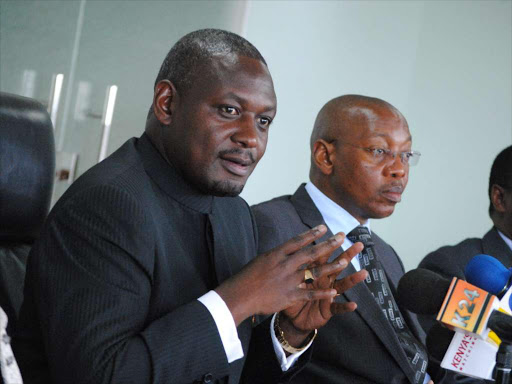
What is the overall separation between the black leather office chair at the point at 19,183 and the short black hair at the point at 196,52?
0.34 meters

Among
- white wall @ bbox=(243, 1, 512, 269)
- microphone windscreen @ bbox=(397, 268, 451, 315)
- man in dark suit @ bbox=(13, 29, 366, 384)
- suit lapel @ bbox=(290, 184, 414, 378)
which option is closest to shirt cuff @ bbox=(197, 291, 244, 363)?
man in dark suit @ bbox=(13, 29, 366, 384)

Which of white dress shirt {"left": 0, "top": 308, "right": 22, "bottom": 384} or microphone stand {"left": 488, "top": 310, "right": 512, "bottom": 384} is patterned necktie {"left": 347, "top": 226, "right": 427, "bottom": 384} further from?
white dress shirt {"left": 0, "top": 308, "right": 22, "bottom": 384}

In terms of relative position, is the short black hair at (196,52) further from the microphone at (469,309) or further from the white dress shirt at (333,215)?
the white dress shirt at (333,215)

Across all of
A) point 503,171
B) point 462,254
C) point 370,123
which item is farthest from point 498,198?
point 370,123

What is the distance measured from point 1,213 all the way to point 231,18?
2.65m

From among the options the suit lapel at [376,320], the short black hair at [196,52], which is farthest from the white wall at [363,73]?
the short black hair at [196,52]

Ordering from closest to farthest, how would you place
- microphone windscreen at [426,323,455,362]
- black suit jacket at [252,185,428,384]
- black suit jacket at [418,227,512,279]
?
microphone windscreen at [426,323,455,362], black suit jacket at [252,185,428,384], black suit jacket at [418,227,512,279]

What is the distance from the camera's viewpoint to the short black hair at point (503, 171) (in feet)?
10.2

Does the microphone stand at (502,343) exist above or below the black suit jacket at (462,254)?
above

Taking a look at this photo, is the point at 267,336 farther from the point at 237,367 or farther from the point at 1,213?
the point at 1,213

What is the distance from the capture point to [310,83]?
15.1 ft

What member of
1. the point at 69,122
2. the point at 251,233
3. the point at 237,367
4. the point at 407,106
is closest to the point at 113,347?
the point at 237,367

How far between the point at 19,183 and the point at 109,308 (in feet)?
1.68

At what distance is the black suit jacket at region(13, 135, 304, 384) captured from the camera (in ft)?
4.66
